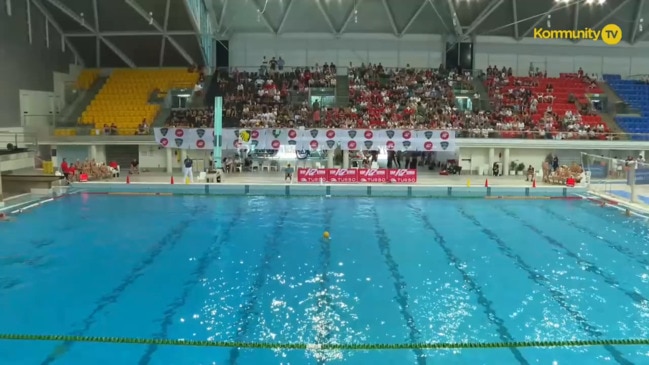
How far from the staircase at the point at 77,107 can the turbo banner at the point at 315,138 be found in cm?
520

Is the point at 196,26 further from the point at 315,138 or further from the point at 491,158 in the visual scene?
the point at 491,158

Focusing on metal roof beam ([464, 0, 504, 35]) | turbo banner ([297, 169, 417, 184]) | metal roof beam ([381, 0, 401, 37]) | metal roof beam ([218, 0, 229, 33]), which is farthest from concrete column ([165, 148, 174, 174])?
metal roof beam ([464, 0, 504, 35])

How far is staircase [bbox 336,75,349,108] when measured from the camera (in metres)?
25.8

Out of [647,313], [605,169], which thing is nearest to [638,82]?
[605,169]

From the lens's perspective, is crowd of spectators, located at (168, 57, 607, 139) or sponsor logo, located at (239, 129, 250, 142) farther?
crowd of spectators, located at (168, 57, 607, 139)

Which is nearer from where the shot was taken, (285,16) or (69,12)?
(69,12)

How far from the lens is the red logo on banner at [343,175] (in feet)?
63.5

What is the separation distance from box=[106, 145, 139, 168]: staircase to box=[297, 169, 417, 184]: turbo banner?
9.51 metres

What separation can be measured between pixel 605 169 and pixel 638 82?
1378cm

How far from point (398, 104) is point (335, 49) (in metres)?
6.22

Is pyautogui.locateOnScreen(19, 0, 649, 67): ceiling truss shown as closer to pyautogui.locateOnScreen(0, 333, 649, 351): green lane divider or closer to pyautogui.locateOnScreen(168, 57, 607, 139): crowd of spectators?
pyautogui.locateOnScreen(168, 57, 607, 139): crowd of spectators

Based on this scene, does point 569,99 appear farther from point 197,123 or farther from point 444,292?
point 444,292

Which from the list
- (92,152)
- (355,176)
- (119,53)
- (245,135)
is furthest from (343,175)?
(119,53)

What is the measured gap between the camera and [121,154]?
24.6 meters
